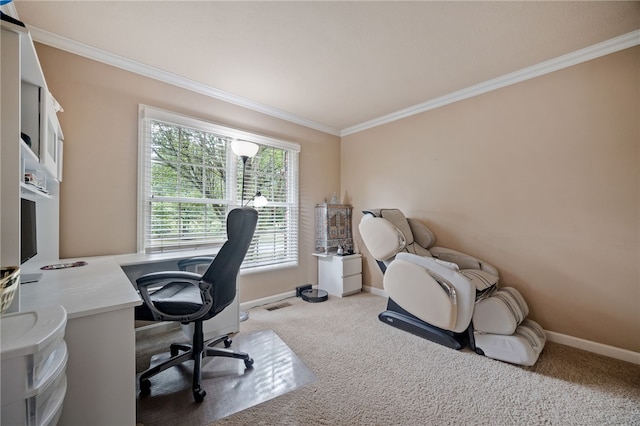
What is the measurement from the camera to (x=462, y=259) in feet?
8.39

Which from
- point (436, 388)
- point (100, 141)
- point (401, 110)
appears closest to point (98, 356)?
point (436, 388)

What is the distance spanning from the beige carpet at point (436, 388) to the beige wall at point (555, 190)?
44 centimetres

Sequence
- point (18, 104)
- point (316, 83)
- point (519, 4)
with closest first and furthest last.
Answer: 1. point (18, 104)
2. point (519, 4)
3. point (316, 83)

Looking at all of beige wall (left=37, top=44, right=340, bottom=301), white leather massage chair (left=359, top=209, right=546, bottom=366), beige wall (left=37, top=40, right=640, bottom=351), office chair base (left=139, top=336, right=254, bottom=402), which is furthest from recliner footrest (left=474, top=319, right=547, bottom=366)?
beige wall (left=37, top=44, right=340, bottom=301)

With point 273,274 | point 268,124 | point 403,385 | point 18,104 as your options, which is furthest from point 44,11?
point 403,385

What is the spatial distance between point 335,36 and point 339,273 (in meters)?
2.58

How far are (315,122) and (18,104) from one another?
10.2ft

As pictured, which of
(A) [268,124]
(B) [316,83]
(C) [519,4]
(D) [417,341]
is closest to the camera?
(C) [519,4]

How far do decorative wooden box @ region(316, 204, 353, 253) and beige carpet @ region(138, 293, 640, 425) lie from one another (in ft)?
4.70

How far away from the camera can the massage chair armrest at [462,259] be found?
246 cm

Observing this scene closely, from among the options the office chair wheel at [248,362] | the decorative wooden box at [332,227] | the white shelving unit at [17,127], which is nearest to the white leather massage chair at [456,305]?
the decorative wooden box at [332,227]

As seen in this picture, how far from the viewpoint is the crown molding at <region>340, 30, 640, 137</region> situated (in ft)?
6.41

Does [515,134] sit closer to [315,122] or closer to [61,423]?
[315,122]

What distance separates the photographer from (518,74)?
2.39 m
